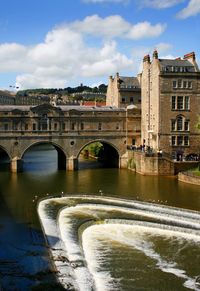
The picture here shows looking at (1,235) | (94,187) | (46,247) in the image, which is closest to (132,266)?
(46,247)

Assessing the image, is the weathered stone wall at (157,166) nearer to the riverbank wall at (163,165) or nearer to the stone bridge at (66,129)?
the riverbank wall at (163,165)

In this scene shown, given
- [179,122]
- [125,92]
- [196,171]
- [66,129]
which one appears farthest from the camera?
[125,92]

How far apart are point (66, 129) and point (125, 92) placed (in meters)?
20.9

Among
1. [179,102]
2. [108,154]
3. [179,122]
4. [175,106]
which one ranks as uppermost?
[179,102]

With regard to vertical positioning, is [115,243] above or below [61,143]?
below

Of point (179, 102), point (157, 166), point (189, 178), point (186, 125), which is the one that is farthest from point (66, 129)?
point (189, 178)

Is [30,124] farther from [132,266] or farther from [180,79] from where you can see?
[132,266]

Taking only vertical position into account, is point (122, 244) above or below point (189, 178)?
below

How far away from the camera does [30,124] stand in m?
70.7

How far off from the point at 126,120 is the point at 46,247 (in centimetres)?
4503

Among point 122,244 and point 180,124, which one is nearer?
point 122,244

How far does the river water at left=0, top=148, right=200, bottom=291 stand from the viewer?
91.0 ft

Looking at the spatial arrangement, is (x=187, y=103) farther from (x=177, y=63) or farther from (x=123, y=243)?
(x=123, y=243)

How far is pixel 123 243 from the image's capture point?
111ft
